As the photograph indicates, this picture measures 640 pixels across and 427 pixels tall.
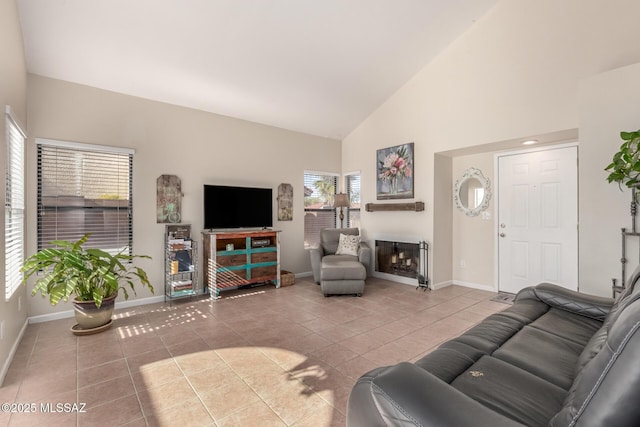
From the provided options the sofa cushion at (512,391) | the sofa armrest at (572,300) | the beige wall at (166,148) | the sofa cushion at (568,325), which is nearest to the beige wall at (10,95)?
the beige wall at (166,148)

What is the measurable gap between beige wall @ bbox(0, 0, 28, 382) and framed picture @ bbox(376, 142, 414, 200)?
4729mm

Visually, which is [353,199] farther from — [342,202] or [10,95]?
[10,95]

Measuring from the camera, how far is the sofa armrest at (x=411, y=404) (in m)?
0.87

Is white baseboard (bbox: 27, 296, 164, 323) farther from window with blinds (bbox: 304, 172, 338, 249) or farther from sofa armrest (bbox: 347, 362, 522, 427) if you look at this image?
sofa armrest (bbox: 347, 362, 522, 427)

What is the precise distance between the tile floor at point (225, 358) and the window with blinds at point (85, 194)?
3.24 ft

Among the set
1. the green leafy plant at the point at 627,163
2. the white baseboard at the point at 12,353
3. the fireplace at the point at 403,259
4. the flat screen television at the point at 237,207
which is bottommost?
the white baseboard at the point at 12,353

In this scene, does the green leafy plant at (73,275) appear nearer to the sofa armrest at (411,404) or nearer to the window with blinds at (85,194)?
the window with blinds at (85,194)

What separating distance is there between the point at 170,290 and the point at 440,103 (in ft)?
15.6

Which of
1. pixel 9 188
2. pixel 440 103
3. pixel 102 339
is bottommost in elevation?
pixel 102 339

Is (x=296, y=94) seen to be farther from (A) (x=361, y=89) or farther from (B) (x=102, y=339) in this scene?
(B) (x=102, y=339)

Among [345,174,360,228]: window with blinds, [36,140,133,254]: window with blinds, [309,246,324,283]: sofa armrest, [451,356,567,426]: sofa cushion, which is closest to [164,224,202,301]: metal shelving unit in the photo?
[36,140,133,254]: window with blinds

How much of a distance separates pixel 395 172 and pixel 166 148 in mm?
3620

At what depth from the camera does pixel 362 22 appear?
3551 mm

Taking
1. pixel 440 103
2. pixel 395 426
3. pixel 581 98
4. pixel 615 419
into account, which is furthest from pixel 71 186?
pixel 581 98
